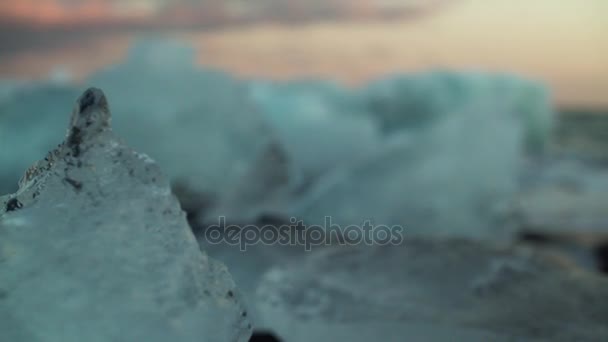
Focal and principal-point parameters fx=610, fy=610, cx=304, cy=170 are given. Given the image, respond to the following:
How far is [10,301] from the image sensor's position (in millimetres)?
766

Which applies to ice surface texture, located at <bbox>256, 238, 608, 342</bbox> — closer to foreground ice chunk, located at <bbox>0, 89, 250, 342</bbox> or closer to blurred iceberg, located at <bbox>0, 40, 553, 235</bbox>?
foreground ice chunk, located at <bbox>0, 89, 250, 342</bbox>

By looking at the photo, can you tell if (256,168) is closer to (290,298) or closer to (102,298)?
(290,298)

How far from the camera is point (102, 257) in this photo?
812mm

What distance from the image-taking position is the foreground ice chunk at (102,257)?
2.56 ft

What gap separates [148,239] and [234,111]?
8.43 ft

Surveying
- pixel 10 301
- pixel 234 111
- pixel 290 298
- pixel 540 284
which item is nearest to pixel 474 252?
pixel 540 284

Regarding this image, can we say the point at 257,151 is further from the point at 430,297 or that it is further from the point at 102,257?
the point at 102,257

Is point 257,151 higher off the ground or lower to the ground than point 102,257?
lower

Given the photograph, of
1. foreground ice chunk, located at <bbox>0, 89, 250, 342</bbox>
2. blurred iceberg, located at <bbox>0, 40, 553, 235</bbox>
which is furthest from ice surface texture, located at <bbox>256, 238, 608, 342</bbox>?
blurred iceberg, located at <bbox>0, 40, 553, 235</bbox>

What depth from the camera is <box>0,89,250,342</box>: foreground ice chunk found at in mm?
779

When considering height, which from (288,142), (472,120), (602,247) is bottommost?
(602,247)

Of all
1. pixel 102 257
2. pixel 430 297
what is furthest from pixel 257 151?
pixel 102 257

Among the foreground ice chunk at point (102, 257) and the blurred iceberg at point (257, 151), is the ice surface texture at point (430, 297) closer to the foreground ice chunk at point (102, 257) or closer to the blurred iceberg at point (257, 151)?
the foreground ice chunk at point (102, 257)

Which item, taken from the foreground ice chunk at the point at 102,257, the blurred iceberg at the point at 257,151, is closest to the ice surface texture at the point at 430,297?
the foreground ice chunk at the point at 102,257
